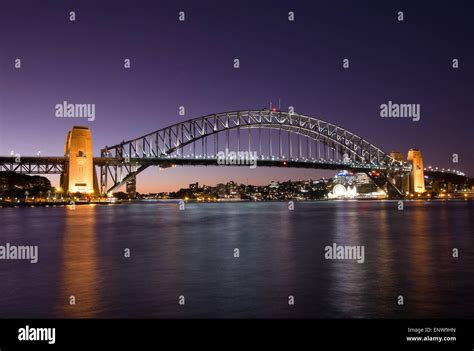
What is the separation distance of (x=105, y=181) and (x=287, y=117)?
33812 mm

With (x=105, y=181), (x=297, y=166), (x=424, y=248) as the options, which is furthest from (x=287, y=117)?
(x=424, y=248)

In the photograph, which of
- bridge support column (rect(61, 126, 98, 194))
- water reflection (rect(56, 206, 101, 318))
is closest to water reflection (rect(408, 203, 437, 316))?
water reflection (rect(56, 206, 101, 318))

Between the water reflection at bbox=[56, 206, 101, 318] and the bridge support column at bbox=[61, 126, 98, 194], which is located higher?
the bridge support column at bbox=[61, 126, 98, 194]

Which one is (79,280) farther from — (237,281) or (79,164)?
(79,164)

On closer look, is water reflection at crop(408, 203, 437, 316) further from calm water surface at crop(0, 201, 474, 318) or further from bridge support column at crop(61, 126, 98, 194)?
bridge support column at crop(61, 126, 98, 194)

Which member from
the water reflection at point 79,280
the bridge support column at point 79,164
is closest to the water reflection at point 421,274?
the water reflection at point 79,280

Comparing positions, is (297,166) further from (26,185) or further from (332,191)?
(332,191)

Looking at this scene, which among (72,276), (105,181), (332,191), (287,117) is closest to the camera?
(72,276)

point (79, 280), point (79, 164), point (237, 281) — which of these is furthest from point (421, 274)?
point (79, 164)

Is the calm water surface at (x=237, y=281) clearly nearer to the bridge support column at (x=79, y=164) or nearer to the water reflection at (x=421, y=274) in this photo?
the water reflection at (x=421, y=274)

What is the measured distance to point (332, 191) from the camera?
178 meters

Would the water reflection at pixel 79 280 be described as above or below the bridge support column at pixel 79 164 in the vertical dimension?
below

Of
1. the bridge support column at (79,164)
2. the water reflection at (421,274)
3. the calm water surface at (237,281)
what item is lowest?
the water reflection at (421,274)

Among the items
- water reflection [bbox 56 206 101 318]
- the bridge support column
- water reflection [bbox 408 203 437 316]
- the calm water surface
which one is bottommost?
water reflection [bbox 408 203 437 316]
